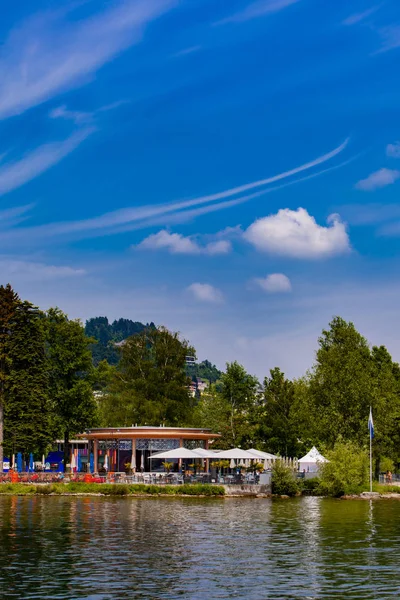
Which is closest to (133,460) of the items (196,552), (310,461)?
(310,461)

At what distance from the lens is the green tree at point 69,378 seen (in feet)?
307

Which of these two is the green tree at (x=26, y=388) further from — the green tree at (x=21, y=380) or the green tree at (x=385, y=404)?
the green tree at (x=385, y=404)

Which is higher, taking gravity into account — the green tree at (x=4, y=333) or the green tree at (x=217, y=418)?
the green tree at (x=4, y=333)

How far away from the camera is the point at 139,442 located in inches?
3295

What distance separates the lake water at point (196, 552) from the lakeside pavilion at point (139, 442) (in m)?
25.0

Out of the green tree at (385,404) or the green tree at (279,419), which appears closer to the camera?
the green tree at (385,404)

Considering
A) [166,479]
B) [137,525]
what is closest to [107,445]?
[166,479]

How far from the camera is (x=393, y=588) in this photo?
26.7 metres

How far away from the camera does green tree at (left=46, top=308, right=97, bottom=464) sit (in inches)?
3686

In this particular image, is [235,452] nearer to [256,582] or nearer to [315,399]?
[315,399]

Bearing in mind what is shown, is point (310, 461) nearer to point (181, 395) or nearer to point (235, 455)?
point (235, 455)

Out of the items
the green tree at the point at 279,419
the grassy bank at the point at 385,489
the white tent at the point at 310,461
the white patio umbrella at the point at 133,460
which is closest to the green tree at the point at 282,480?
the grassy bank at the point at 385,489

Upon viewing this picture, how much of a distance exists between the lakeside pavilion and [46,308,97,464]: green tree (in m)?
5.87

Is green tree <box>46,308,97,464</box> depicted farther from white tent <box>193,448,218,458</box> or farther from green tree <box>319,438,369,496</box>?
green tree <box>319,438,369,496</box>
